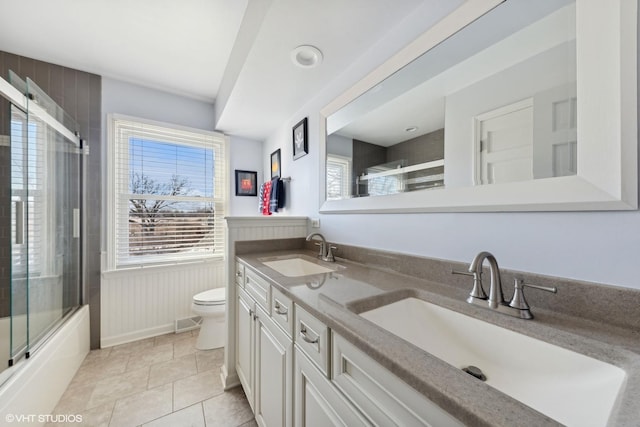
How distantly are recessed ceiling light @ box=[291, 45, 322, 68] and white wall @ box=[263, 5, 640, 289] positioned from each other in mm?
218

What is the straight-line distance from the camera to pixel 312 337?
770 mm

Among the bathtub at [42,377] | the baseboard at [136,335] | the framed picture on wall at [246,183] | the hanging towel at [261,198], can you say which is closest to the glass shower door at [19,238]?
the bathtub at [42,377]

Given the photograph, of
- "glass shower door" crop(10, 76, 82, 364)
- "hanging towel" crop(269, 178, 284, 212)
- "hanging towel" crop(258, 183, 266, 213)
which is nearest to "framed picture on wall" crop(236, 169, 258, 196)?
"hanging towel" crop(258, 183, 266, 213)

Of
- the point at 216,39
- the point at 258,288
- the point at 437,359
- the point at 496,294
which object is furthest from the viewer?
the point at 216,39

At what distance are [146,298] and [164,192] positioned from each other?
3.45 ft

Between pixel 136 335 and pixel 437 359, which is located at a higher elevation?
pixel 437 359

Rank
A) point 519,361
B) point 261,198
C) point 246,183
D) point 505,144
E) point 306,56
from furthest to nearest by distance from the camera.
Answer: point 246,183, point 261,198, point 306,56, point 505,144, point 519,361

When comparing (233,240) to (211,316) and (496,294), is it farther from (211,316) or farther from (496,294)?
(496,294)

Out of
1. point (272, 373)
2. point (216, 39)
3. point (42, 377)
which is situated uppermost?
point (216, 39)

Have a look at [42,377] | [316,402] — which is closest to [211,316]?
[42,377]

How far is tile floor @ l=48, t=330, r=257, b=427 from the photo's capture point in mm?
1359

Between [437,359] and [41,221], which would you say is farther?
[41,221]

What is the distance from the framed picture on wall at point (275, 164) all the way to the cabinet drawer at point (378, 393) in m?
2.10

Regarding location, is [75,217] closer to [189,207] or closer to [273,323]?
[189,207]
